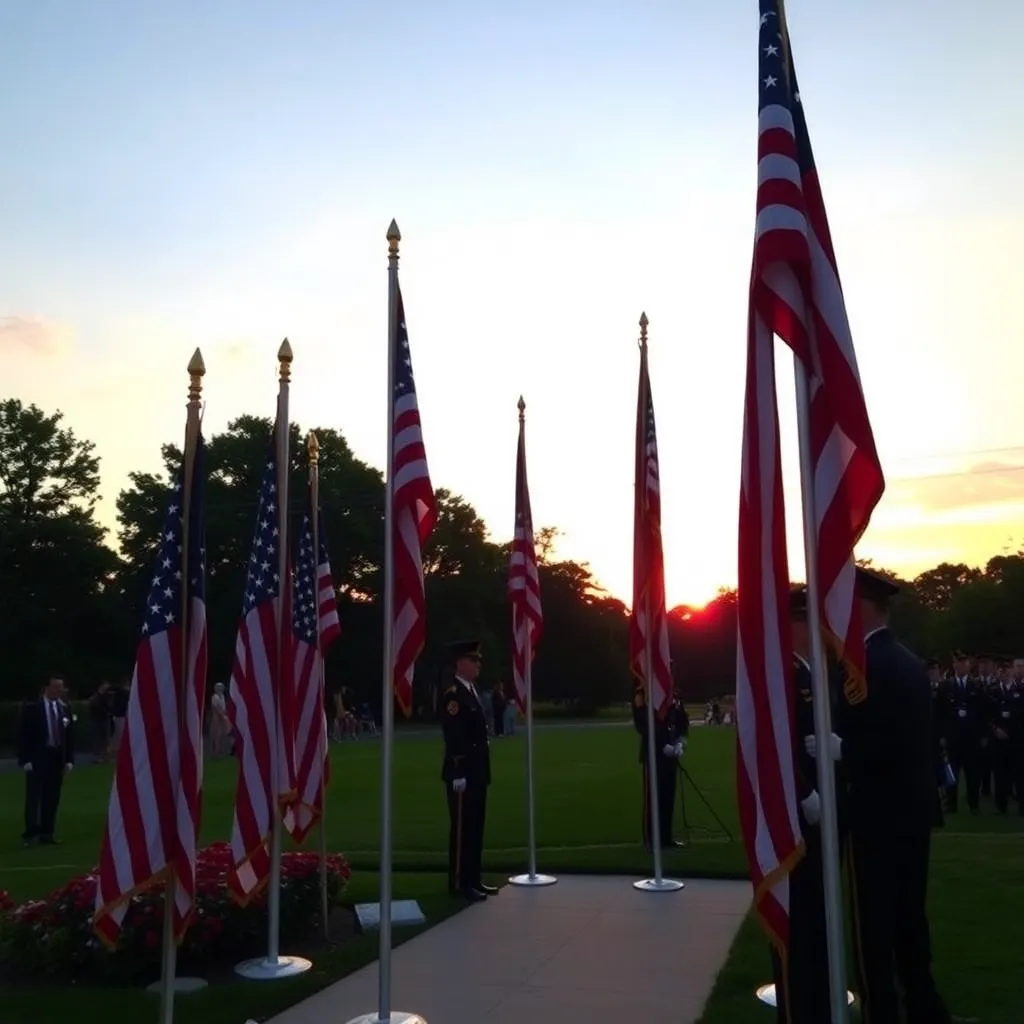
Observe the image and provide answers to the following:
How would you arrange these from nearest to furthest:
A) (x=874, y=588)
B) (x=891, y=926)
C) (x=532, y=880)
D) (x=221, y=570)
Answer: (x=891, y=926)
(x=874, y=588)
(x=532, y=880)
(x=221, y=570)

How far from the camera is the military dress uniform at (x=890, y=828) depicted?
5156 mm

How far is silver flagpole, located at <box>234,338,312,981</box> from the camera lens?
7707 mm

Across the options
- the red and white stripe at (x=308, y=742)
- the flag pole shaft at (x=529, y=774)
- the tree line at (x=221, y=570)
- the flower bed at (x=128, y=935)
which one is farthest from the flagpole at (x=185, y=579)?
the tree line at (x=221, y=570)

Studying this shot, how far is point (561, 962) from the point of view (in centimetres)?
779

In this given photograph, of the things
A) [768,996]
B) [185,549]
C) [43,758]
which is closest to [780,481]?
[185,549]

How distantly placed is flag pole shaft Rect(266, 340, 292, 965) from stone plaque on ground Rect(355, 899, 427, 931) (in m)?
0.93

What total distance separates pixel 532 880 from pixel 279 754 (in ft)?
12.3

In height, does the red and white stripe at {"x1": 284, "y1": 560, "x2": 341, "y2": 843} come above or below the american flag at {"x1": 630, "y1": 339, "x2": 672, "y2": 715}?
below

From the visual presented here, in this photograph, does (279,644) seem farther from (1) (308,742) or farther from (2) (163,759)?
(2) (163,759)

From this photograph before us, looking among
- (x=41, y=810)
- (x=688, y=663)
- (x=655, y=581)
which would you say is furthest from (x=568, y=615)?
(x=655, y=581)

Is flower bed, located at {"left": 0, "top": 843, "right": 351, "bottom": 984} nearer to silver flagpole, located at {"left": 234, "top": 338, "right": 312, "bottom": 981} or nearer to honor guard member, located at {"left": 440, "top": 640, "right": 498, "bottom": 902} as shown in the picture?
silver flagpole, located at {"left": 234, "top": 338, "right": 312, "bottom": 981}

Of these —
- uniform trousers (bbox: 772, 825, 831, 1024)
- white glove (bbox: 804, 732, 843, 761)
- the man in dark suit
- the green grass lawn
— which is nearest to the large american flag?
white glove (bbox: 804, 732, 843, 761)

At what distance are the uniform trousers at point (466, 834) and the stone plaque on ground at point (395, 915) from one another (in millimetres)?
775

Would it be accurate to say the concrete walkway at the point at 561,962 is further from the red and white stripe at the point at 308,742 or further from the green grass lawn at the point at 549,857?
the red and white stripe at the point at 308,742
